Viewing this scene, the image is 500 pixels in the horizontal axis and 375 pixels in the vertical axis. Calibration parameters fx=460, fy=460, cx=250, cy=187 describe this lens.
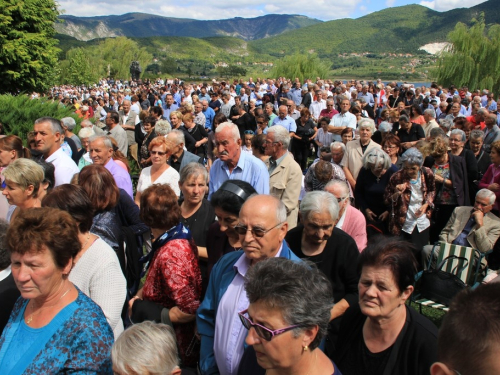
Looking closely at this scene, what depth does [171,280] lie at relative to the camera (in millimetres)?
2826

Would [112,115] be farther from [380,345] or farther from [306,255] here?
[380,345]

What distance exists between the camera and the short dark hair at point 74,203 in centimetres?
301

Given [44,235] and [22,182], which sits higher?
[44,235]

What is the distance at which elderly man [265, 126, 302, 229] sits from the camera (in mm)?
5168

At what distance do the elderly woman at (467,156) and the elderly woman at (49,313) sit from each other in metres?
5.89

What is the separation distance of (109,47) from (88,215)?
125 metres

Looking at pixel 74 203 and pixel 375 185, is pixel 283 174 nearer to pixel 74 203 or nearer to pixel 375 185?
pixel 375 185

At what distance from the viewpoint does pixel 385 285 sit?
94.5 inches

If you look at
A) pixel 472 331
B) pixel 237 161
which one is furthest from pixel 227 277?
pixel 237 161

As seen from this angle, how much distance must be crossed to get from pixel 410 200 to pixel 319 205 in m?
2.31

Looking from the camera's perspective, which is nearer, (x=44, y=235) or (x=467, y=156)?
(x=44, y=235)

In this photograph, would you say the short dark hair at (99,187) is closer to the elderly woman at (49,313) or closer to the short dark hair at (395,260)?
the elderly woman at (49,313)

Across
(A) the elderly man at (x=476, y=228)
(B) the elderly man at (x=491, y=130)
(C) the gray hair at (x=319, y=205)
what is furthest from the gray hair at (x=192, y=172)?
(B) the elderly man at (x=491, y=130)

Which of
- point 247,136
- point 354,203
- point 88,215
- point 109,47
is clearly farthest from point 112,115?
point 109,47
